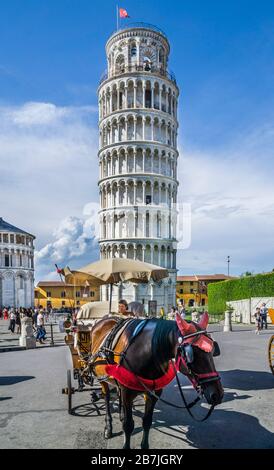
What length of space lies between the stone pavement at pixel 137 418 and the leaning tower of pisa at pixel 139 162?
44.2m

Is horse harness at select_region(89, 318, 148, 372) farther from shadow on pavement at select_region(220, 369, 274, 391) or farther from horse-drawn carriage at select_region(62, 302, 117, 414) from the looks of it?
shadow on pavement at select_region(220, 369, 274, 391)

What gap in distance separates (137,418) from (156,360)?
2864mm

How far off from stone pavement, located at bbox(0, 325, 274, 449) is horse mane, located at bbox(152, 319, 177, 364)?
1.96 metres

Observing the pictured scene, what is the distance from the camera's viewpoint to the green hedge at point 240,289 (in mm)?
33031

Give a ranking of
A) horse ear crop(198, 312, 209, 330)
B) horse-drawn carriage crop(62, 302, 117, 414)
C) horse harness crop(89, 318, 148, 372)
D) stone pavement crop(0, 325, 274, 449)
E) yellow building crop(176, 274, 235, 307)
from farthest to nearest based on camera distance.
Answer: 1. yellow building crop(176, 274, 235, 307)
2. horse-drawn carriage crop(62, 302, 117, 414)
3. stone pavement crop(0, 325, 274, 449)
4. horse harness crop(89, 318, 148, 372)
5. horse ear crop(198, 312, 209, 330)

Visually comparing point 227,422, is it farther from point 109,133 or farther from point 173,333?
point 109,133

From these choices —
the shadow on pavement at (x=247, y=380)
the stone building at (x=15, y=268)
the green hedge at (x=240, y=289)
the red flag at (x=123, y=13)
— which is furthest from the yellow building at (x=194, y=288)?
the shadow on pavement at (x=247, y=380)

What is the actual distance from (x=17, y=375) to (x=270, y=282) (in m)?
27.0

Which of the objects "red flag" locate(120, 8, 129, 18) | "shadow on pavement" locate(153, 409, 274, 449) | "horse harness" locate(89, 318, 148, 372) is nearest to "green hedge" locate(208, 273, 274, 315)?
"shadow on pavement" locate(153, 409, 274, 449)

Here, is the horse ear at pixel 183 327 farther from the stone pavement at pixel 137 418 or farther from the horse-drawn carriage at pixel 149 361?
the stone pavement at pixel 137 418

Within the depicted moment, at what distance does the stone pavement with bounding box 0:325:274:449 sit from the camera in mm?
5867

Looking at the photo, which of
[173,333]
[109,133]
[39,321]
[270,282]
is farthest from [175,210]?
[173,333]

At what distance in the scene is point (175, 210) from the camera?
5947 centimetres

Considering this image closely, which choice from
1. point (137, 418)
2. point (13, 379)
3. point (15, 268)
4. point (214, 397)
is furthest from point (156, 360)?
point (15, 268)
